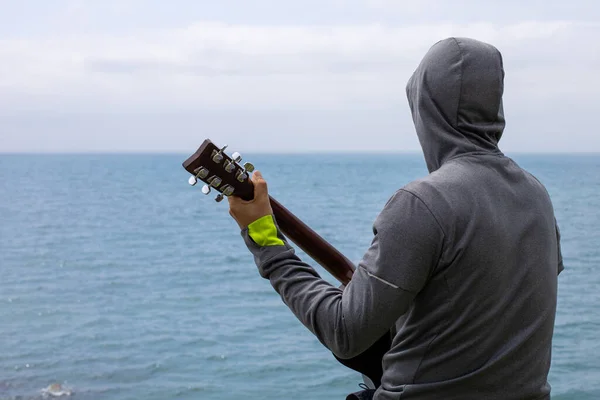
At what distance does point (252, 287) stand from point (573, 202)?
4325cm

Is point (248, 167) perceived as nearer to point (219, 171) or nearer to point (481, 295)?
point (219, 171)

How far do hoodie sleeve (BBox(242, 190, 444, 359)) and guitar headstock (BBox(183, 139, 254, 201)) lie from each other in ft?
1.23

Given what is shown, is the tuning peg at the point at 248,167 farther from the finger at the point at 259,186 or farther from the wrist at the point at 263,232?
the wrist at the point at 263,232

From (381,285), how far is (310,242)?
0.86 m

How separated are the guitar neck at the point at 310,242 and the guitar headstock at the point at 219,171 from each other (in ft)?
0.96

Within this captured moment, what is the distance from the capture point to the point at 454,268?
2.22m

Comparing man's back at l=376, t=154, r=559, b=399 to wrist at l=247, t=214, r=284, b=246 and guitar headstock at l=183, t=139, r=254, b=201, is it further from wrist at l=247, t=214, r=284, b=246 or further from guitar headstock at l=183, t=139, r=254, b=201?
guitar headstock at l=183, t=139, r=254, b=201

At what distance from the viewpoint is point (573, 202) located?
67.7m

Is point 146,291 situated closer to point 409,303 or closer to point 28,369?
point 28,369

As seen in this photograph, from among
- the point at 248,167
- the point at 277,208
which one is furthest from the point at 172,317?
the point at 248,167

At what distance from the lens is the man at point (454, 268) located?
2.18 metres

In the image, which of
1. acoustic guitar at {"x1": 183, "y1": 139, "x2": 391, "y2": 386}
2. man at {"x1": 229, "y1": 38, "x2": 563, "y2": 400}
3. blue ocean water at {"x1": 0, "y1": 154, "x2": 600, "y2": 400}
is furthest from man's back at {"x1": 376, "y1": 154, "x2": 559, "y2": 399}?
blue ocean water at {"x1": 0, "y1": 154, "x2": 600, "y2": 400}

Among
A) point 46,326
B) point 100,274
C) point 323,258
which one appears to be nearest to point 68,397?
point 46,326

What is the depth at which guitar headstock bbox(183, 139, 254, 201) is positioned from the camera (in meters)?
2.48
